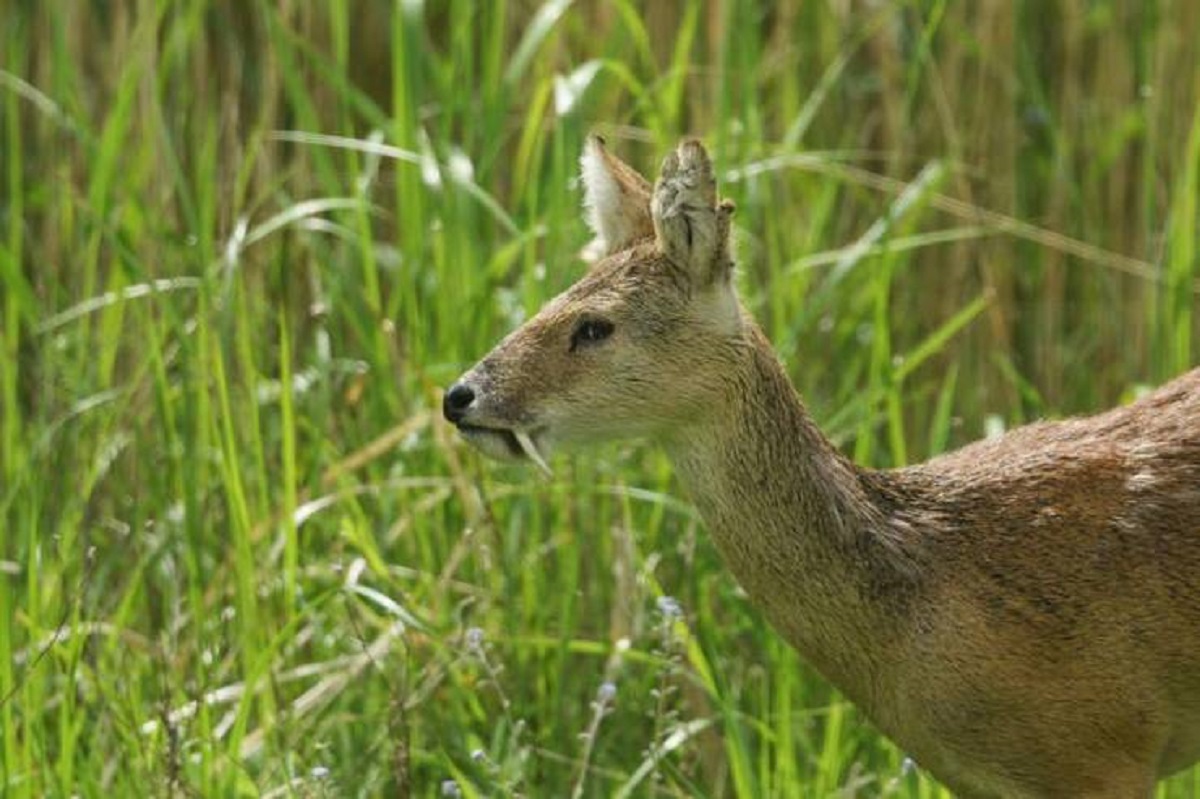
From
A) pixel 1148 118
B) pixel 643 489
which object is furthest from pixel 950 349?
pixel 643 489

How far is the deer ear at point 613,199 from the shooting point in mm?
4457

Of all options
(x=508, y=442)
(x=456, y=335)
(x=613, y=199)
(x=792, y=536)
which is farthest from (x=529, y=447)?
(x=456, y=335)

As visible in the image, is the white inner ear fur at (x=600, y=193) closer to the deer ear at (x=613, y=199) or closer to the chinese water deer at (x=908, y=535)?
the deer ear at (x=613, y=199)

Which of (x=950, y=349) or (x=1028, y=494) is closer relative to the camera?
(x=1028, y=494)

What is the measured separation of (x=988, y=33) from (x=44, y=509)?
2694 mm

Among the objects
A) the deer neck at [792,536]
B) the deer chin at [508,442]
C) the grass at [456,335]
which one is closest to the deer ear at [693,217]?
the deer neck at [792,536]

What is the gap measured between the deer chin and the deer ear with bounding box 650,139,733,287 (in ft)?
1.22

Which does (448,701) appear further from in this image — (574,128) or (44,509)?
(574,128)

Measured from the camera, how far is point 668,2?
6508 mm

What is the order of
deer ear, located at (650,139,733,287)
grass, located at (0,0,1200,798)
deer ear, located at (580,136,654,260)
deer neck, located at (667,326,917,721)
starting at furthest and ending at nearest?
1. grass, located at (0,0,1200,798)
2. deer ear, located at (580,136,654,260)
3. deer neck, located at (667,326,917,721)
4. deer ear, located at (650,139,733,287)

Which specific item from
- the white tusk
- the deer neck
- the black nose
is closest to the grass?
the deer neck

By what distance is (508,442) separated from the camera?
416cm

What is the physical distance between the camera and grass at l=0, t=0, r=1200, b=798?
4848 mm

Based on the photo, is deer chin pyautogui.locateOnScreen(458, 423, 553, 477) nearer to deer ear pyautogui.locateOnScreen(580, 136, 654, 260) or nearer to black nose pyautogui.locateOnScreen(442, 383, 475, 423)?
black nose pyautogui.locateOnScreen(442, 383, 475, 423)
